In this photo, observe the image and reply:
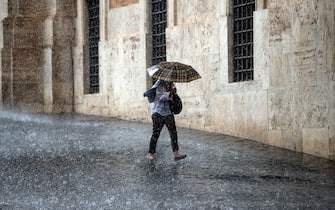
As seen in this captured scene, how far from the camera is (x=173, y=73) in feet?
52.6

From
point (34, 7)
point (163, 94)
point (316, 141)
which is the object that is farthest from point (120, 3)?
point (163, 94)

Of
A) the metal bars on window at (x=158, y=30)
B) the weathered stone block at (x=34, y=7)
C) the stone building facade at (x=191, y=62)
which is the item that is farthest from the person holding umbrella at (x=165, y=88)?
the weathered stone block at (x=34, y=7)

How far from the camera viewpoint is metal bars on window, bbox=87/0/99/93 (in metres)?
26.2

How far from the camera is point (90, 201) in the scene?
12.3 metres

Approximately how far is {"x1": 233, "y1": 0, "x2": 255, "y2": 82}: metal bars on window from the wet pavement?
156 cm

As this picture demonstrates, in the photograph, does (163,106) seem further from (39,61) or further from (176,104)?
(39,61)

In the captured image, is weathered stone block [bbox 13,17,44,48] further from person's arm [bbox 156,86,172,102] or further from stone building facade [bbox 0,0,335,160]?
person's arm [bbox 156,86,172,102]

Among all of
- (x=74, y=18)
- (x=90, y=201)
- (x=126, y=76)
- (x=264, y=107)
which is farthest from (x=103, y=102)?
(x=90, y=201)

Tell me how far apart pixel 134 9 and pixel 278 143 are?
7019 millimetres

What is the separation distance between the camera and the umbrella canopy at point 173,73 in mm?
16000

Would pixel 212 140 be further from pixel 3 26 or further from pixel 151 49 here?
A: pixel 3 26

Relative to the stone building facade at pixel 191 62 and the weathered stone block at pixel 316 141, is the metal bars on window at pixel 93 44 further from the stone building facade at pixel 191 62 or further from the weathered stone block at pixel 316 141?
the weathered stone block at pixel 316 141

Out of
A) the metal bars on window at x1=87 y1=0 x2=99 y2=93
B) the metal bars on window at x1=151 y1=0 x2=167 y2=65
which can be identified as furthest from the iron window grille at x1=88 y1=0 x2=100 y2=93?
the metal bars on window at x1=151 y1=0 x2=167 y2=65

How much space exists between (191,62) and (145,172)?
7204 mm
